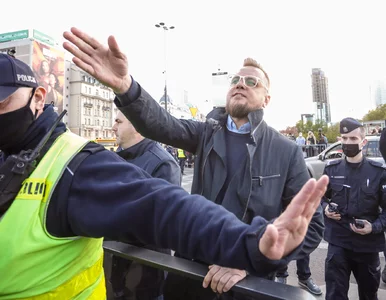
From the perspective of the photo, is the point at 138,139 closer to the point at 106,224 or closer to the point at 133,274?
the point at 133,274

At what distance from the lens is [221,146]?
2.10 meters

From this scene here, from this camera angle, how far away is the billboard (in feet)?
255

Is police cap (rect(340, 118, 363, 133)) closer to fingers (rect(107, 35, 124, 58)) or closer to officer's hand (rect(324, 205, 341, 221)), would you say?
officer's hand (rect(324, 205, 341, 221))

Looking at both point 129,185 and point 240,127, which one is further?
point 240,127

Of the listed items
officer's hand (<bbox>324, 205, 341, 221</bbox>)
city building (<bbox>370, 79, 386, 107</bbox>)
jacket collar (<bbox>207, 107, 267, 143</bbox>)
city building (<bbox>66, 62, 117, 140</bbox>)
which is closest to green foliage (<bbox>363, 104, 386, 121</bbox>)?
city building (<bbox>370, 79, 386, 107</bbox>)

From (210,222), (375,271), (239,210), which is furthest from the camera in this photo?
(375,271)

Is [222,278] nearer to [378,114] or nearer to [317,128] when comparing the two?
[317,128]

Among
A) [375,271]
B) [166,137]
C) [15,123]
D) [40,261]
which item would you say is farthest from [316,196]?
[375,271]

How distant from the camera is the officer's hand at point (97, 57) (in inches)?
60.4

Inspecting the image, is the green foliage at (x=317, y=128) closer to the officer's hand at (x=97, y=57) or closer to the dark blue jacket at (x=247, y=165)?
the dark blue jacket at (x=247, y=165)

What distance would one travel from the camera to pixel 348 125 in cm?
358

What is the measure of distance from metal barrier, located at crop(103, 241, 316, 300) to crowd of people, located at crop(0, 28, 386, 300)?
0.21ft

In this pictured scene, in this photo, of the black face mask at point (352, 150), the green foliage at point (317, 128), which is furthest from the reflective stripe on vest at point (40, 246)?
the green foliage at point (317, 128)

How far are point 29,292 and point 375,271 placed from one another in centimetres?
309
